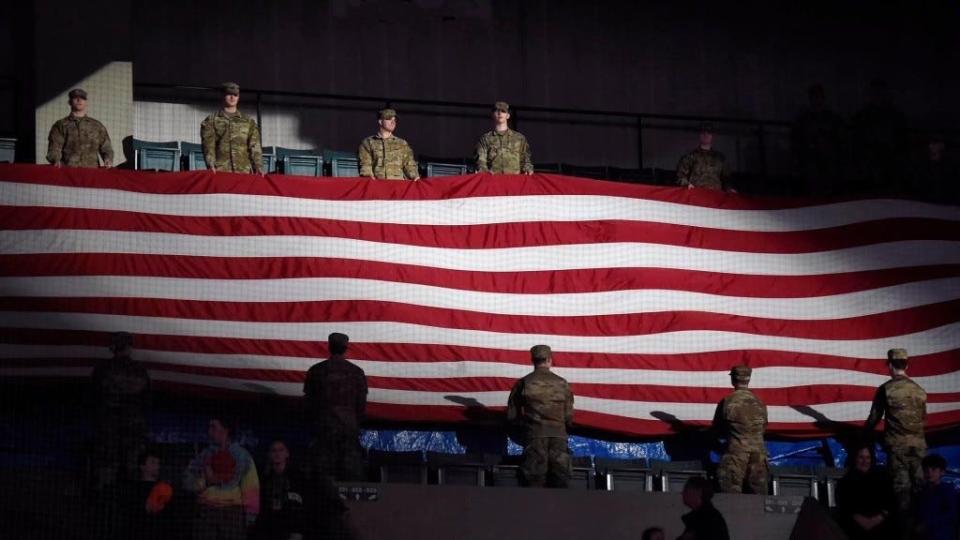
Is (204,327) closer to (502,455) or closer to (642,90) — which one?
(502,455)

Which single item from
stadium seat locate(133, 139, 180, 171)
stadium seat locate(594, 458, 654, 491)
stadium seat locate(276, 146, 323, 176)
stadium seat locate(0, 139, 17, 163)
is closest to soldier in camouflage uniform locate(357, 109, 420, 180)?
stadium seat locate(276, 146, 323, 176)

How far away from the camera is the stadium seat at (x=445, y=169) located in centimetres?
1852

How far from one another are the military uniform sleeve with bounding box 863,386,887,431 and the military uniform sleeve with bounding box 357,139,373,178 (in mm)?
5097

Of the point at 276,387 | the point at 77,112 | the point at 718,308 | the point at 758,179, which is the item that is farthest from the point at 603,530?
the point at 758,179

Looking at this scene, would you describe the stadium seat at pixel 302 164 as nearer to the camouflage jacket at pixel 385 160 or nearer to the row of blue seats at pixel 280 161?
the row of blue seats at pixel 280 161

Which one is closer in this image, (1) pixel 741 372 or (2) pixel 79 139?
(1) pixel 741 372

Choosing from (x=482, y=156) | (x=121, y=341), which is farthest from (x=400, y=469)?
(x=482, y=156)

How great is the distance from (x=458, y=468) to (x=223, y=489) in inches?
110

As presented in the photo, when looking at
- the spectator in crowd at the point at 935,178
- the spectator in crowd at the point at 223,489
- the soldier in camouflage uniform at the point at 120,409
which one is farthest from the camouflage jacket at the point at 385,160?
the spectator in crowd at the point at 935,178

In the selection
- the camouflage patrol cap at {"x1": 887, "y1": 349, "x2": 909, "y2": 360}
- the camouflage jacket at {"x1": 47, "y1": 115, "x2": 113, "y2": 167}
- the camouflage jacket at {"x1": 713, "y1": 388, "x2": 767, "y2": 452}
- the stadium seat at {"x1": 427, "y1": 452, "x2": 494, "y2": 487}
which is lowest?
the stadium seat at {"x1": 427, "y1": 452, "x2": 494, "y2": 487}

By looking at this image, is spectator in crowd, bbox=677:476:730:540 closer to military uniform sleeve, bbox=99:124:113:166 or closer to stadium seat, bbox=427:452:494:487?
stadium seat, bbox=427:452:494:487

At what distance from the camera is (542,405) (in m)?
13.6

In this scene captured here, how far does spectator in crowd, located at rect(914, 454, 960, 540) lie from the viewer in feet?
41.0

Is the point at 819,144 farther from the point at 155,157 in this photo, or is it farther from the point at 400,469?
the point at 400,469
